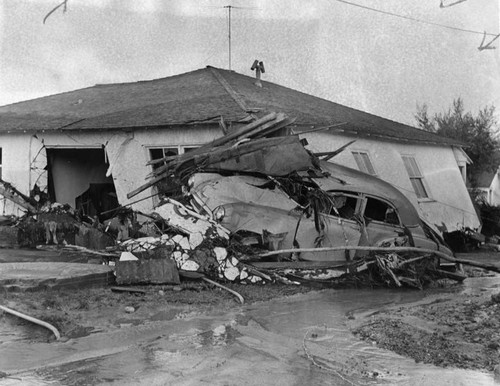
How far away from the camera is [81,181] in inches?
718

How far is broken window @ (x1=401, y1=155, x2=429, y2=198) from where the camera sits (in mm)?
18125

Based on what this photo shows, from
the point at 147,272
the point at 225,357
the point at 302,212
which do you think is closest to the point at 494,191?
the point at 302,212

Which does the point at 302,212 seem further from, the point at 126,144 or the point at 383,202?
the point at 126,144

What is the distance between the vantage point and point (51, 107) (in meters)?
18.9

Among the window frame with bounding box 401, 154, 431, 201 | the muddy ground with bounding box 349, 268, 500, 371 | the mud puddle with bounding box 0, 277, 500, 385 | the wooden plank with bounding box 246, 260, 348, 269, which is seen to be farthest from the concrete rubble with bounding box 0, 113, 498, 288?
the window frame with bounding box 401, 154, 431, 201

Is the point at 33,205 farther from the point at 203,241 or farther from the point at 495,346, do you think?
the point at 495,346

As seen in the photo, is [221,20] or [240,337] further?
[221,20]

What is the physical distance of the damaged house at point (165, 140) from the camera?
15.0 m

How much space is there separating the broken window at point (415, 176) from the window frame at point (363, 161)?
6.35 feet

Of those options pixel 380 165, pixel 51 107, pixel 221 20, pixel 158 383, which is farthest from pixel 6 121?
pixel 158 383

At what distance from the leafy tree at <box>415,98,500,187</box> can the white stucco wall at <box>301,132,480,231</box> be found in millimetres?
12147

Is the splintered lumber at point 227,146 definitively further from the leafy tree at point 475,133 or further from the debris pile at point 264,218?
the leafy tree at point 475,133

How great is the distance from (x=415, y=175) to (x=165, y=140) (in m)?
7.68

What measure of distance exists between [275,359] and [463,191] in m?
15.9
